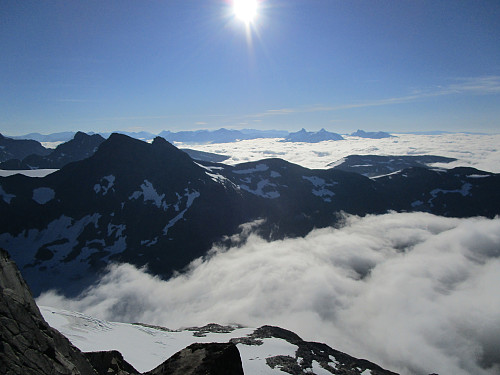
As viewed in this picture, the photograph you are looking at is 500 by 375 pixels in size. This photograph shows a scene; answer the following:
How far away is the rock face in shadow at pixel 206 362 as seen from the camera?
14.9 meters

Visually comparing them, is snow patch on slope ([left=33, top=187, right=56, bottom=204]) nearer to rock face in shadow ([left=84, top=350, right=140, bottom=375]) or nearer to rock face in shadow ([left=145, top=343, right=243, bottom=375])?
rock face in shadow ([left=84, top=350, right=140, bottom=375])

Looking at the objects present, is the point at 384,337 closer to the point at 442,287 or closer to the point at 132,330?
the point at 442,287

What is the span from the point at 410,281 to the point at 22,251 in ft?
867

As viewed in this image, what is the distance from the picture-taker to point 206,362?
1526 centimetres

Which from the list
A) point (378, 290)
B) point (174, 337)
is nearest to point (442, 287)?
point (378, 290)

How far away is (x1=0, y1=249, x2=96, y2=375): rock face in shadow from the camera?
10031 mm

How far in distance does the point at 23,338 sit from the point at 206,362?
9242 mm

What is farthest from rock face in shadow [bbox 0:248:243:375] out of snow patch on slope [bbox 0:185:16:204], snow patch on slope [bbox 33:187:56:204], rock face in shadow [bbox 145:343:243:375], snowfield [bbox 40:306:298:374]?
snow patch on slope [bbox 0:185:16:204]

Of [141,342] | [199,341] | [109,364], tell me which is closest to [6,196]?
[141,342]

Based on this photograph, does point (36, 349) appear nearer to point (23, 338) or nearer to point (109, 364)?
point (23, 338)

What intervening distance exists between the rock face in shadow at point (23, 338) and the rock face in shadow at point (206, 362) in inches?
198

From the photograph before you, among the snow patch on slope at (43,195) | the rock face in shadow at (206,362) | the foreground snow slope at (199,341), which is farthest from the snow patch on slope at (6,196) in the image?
the rock face in shadow at (206,362)

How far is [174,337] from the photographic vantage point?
72438 mm

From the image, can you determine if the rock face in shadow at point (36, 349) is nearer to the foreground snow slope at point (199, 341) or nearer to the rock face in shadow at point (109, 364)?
the rock face in shadow at point (109, 364)
